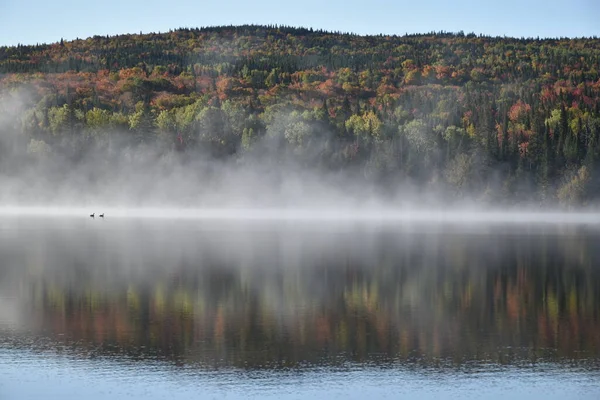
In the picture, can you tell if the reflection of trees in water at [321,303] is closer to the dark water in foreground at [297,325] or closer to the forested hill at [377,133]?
the dark water in foreground at [297,325]

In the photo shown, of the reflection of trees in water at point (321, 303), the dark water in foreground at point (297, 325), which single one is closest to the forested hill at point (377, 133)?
the reflection of trees in water at point (321, 303)

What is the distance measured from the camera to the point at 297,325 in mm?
32250

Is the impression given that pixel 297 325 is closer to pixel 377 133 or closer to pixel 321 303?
pixel 321 303

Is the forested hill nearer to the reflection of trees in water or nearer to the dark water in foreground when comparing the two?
the reflection of trees in water

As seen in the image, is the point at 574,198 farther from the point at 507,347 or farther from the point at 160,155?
the point at 507,347

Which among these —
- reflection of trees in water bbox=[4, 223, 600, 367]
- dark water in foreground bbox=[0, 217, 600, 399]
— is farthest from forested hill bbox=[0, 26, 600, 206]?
dark water in foreground bbox=[0, 217, 600, 399]

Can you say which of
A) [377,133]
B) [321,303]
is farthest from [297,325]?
[377,133]

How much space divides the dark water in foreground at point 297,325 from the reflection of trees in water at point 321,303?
0.30 ft

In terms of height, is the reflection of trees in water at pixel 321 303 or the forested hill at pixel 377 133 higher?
the forested hill at pixel 377 133

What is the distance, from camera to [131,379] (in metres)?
24.5

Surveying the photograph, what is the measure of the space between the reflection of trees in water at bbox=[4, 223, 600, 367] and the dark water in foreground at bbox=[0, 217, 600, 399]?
0.30ft

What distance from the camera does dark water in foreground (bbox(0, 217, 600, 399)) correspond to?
24.5m

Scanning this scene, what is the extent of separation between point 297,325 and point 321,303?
17.0 ft

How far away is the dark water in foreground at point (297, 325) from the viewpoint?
2447 centimetres
